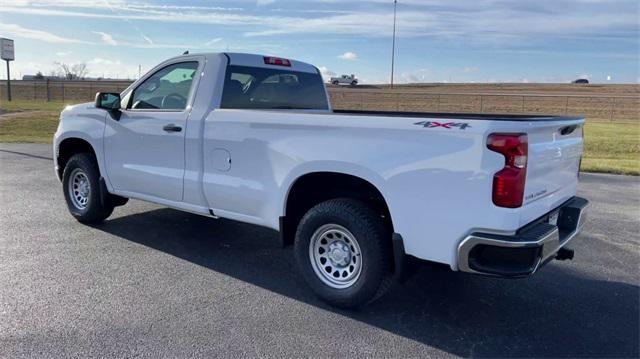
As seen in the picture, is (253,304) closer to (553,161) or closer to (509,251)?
(509,251)

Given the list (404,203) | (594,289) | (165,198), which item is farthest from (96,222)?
(594,289)

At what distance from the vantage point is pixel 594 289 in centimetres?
468

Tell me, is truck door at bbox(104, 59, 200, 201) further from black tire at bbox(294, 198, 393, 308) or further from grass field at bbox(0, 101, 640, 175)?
grass field at bbox(0, 101, 640, 175)

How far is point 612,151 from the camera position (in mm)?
16250

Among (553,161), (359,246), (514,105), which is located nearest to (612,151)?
(553,161)

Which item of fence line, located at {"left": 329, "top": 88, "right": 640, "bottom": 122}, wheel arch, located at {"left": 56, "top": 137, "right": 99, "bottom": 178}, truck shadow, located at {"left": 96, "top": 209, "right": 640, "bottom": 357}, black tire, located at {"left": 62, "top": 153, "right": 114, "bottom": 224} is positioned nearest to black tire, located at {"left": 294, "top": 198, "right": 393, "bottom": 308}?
truck shadow, located at {"left": 96, "top": 209, "right": 640, "bottom": 357}

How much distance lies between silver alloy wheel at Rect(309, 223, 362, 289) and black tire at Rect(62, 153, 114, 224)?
3.05 m

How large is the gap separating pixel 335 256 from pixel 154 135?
2281mm

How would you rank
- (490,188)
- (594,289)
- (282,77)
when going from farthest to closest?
(282,77) < (594,289) < (490,188)

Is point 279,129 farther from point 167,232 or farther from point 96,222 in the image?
point 96,222

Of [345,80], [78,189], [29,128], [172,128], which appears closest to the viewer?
[172,128]

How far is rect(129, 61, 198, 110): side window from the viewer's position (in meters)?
5.25

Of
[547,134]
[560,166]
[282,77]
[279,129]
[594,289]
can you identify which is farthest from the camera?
[282,77]

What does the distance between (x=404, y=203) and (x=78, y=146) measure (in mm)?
4555
